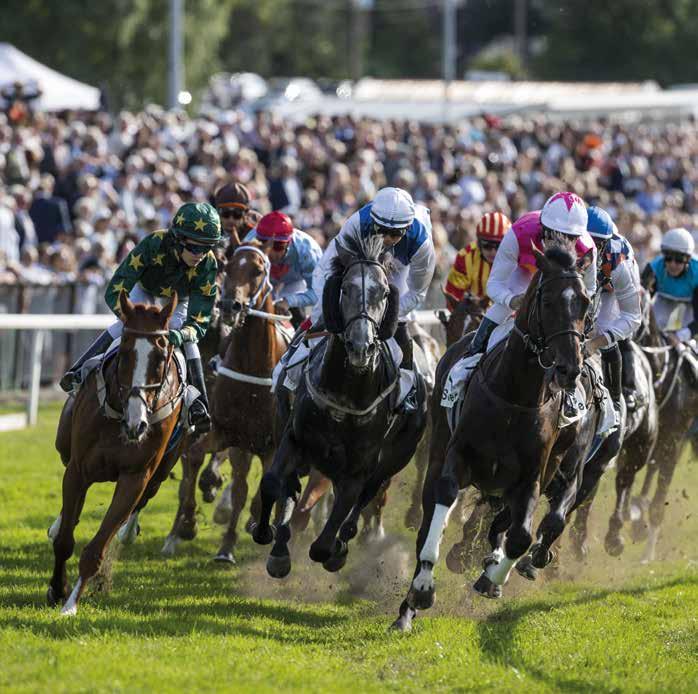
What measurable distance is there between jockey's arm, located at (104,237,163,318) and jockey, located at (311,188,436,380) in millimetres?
948

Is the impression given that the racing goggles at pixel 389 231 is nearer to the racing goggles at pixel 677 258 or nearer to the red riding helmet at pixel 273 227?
the red riding helmet at pixel 273 227

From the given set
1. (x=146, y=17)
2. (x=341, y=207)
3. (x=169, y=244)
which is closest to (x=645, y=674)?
(x=169, y=244)

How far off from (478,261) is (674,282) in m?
1.90

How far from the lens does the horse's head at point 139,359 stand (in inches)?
297

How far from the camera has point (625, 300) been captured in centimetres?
951

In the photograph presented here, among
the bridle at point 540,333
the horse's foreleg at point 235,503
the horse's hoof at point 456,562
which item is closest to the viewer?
the bridle at point 540,333

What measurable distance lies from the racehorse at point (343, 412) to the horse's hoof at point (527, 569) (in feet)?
3.33

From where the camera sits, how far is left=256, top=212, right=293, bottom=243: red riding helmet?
10.2 metres

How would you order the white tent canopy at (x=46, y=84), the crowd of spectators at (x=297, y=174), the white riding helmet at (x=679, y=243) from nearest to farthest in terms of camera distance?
the white riding helmet at (x=679, y=243) → the crowd of spectators at (x=297, y=174) → the white tent canopy at (x=46, y=84)

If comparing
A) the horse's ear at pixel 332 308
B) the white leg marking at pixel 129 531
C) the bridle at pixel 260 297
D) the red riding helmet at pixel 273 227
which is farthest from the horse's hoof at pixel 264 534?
the red riding helmet at pixel 273 227

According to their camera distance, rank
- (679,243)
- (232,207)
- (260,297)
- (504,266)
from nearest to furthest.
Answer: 1. (504,266)
2. (260,297)
3. (232,207)
4. (679,243)

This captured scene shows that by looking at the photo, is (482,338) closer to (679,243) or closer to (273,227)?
(273,227)

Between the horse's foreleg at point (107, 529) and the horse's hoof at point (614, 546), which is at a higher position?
the horse's foreleg at point (107, 529)

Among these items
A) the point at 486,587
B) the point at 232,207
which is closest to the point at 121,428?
the point at 486,587
